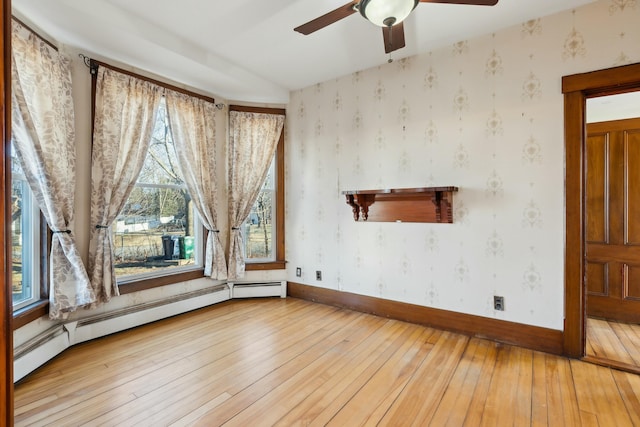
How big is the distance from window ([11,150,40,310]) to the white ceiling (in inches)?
47.2

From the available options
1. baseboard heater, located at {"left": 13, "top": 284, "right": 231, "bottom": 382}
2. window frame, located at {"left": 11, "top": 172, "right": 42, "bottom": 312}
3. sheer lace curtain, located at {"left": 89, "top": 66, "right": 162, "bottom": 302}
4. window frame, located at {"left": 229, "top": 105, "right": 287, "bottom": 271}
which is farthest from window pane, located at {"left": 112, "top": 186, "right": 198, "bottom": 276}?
window frame, located at {"left": 229, "top": 105, "right": 287, "bottom": 271}

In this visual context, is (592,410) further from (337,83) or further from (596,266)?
(337,83)

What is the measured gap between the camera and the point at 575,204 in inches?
92.7

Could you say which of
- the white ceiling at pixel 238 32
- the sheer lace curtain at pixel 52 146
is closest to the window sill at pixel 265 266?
the sheer lace curtain at pixel 52 146

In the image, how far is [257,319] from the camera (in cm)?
325

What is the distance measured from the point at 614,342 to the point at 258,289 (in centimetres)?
361

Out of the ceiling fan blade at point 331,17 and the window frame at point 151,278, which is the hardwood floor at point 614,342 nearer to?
the ceiling fan blade at point 331,17

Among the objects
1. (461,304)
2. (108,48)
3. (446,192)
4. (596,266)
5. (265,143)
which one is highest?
(108,48)

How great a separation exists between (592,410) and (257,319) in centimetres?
269

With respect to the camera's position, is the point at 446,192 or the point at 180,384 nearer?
the point at 180,384

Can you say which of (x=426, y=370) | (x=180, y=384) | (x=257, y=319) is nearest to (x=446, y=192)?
(x=426, y=370)

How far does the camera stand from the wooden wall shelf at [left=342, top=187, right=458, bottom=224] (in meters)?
2.84

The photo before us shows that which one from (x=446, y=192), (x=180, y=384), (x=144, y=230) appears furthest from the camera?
(x=144, y=230)

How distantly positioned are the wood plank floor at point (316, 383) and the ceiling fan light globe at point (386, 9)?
2288 mm
